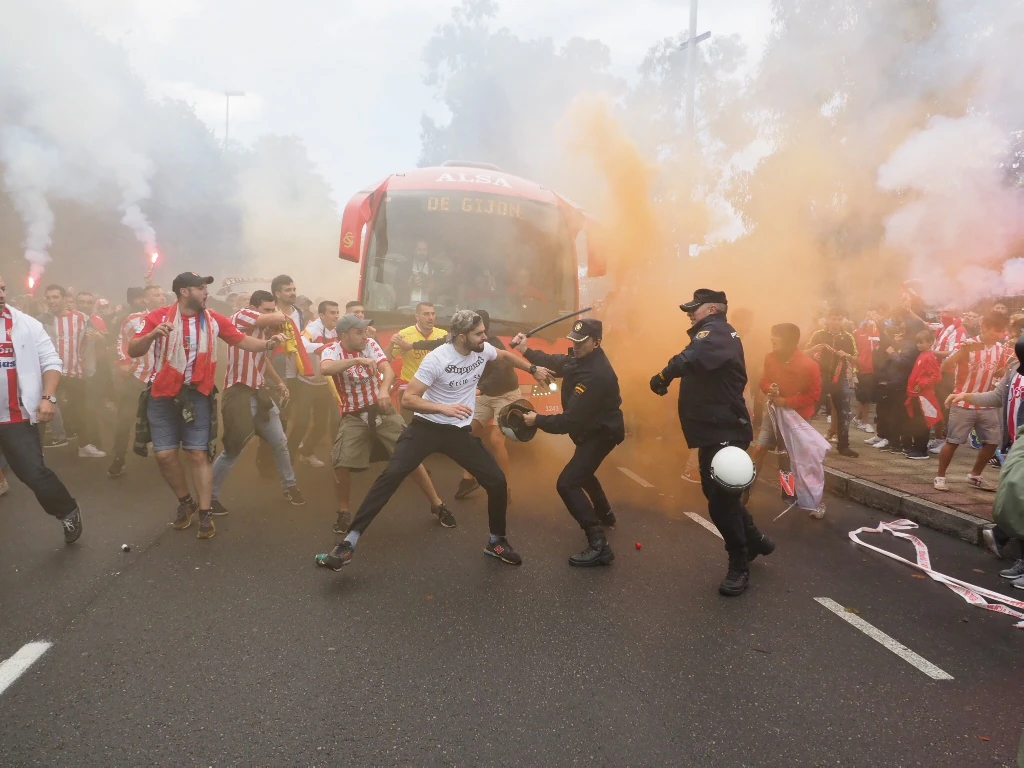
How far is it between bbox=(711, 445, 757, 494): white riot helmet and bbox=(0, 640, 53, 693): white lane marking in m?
3.48

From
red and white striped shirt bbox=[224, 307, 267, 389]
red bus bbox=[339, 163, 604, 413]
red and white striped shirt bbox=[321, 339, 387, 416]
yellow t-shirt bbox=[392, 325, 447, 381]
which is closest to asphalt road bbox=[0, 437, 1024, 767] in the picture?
red and white striped shirt bbox=[321, 339, 387, 416]

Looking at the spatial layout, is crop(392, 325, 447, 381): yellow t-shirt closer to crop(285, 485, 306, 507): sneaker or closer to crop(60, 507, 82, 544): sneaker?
crop(285, 485, 306, 507): sneaker

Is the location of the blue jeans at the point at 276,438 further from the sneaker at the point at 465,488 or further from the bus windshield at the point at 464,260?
the bus windshield at the point at 464,260

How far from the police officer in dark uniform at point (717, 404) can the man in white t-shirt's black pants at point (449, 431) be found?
118cm

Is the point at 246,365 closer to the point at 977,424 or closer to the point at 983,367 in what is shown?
the point at 977,424

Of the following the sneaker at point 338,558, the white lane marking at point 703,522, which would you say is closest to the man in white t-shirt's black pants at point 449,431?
the sneaker at point 338,558

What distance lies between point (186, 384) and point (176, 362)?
0.56 ft

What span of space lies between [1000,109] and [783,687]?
764 centimetres

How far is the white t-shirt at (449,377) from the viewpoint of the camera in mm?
4262

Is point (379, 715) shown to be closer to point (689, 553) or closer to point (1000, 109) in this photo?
point (689, 553)

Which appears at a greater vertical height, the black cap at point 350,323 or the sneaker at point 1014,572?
the black cap at point 350,323

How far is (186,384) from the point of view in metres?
4.60

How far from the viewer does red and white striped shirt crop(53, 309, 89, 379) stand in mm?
7398

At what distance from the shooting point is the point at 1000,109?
741cm
